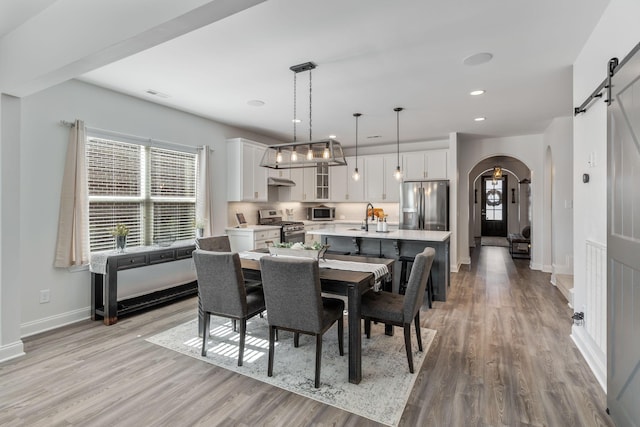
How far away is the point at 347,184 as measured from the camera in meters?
7.50

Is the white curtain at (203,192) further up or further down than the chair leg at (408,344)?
further up

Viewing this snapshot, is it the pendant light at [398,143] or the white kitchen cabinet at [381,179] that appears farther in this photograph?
the white kitchen cabinet at [381,179]

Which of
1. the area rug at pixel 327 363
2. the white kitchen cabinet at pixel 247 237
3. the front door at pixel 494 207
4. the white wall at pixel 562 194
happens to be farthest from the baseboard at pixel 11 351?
the front door at pixel 494 207

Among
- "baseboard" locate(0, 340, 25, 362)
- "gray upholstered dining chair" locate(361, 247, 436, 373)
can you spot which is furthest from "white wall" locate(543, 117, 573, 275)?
"baseboard" locate(0, 340, 25, 362)

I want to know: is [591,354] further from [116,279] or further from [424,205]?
[116,279]

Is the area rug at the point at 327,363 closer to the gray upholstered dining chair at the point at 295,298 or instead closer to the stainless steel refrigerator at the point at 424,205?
the gray upholstered dining chair at the point at 295,298

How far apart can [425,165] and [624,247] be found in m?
4.97

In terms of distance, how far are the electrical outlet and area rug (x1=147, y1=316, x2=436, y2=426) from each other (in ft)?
4.22

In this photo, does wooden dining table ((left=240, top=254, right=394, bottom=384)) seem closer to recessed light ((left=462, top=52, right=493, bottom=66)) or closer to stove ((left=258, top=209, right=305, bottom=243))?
recessed light ((left=462, top=52, right=493, bottom=66))

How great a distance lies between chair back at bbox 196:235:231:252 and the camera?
345 cm

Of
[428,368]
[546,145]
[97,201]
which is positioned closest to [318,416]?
[428,368]

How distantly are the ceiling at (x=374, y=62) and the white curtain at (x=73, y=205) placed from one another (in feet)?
2.55

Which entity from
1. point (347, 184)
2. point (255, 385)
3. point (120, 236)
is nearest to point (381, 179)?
point (347, 184)

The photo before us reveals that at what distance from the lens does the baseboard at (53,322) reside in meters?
3.19
